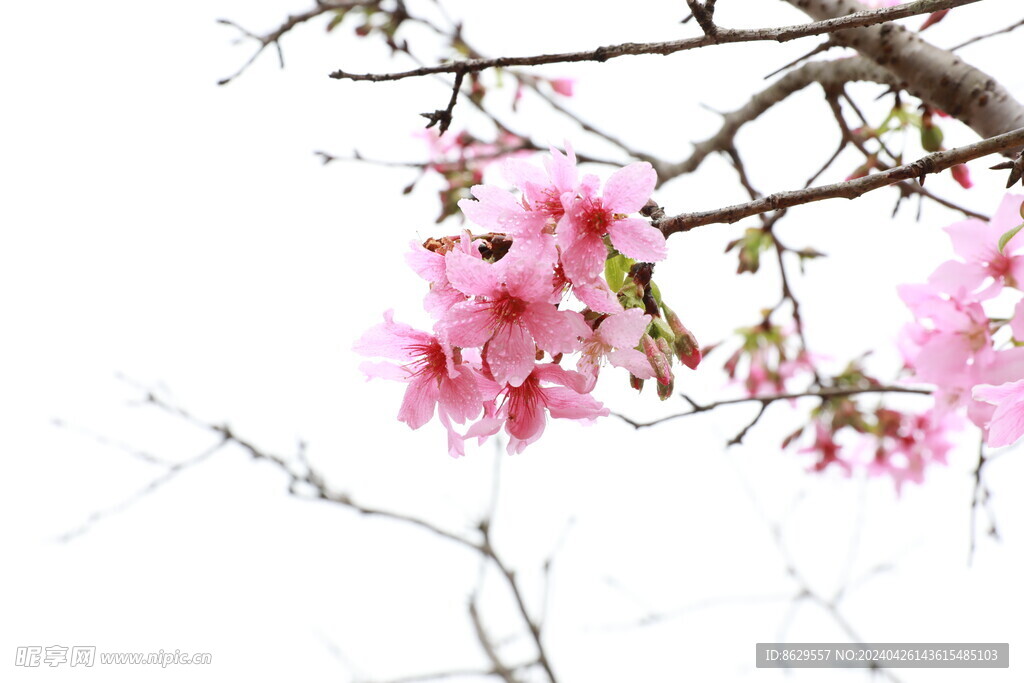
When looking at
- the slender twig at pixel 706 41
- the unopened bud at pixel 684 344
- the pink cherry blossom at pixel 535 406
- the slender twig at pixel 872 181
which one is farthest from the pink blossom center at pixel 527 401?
the slender twig at pixel 706 41

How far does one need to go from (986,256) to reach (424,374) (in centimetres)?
92

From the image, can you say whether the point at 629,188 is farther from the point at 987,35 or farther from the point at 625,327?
the point at 987,35

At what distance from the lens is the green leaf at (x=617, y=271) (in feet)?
3.12

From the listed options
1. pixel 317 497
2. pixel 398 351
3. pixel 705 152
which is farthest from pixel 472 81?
pixel 398 351

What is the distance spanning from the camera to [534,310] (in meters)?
0.87

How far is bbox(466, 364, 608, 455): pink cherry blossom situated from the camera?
95 cm

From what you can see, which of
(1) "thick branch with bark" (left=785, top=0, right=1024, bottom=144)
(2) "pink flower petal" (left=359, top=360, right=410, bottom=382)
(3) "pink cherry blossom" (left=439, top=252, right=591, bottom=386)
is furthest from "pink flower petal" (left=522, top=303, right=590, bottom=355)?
(1) "thick branch with bark" (left=785, top=0, right=1024, bottom=144)

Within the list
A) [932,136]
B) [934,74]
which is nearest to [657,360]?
[934,74]

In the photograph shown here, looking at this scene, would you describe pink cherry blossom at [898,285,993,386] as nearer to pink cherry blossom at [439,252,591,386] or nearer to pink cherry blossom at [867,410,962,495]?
pink cherry blossom at [439,252,591,386]

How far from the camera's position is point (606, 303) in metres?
0.87

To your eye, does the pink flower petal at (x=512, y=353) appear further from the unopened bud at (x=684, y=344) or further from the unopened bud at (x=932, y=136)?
the unopened bud at (x=932, y=136)

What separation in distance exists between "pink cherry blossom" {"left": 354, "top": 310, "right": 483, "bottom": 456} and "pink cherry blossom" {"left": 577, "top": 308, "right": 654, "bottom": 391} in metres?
0.15

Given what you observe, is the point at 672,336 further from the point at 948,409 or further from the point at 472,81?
the point at 472,81

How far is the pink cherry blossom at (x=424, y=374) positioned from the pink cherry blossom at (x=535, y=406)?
0.03 m
